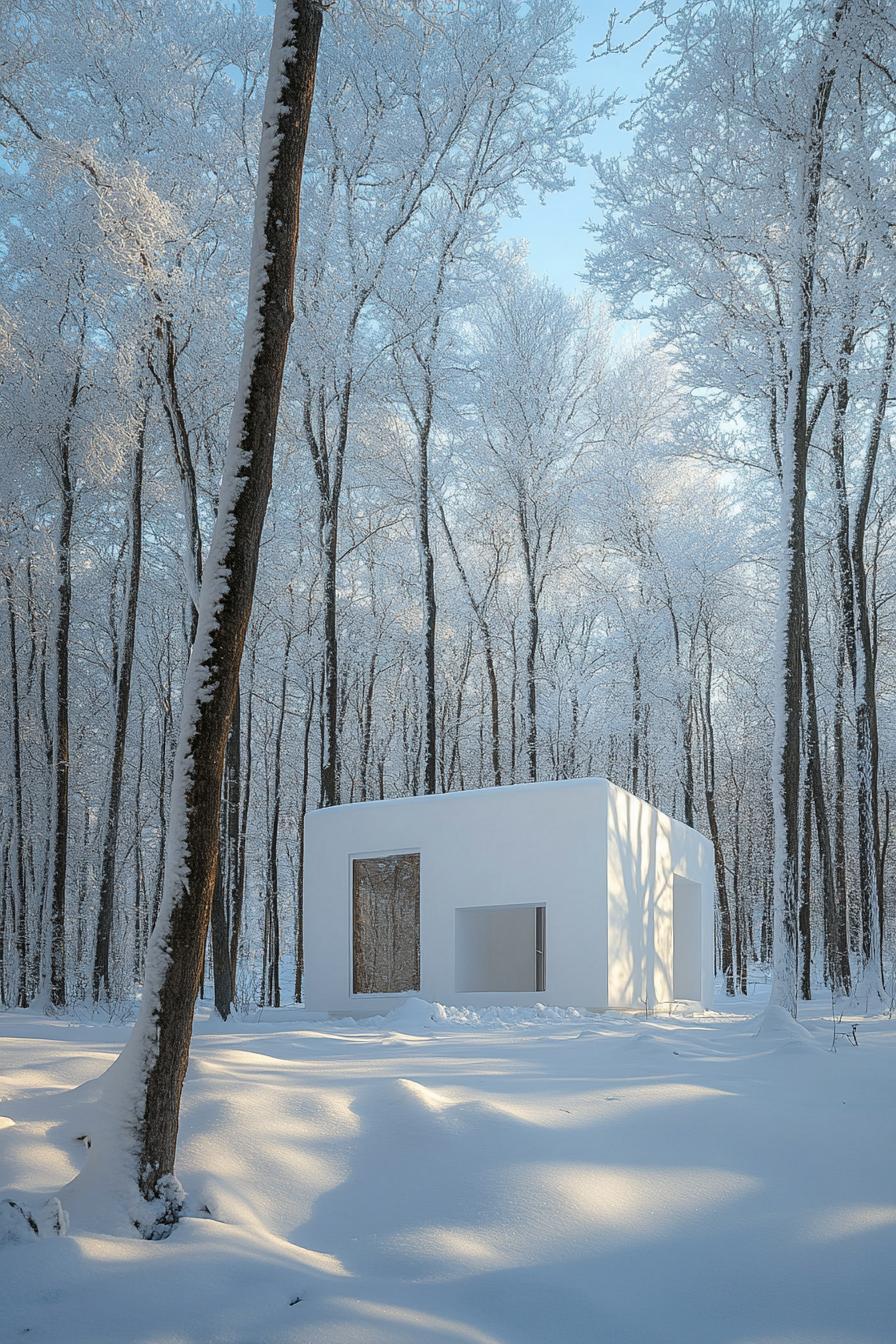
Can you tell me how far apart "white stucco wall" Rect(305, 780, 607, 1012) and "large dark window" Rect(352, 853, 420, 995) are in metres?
0.11

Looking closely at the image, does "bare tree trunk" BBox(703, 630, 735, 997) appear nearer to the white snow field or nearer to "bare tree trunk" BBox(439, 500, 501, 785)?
"bare tree trunk" BBox(439, 500, 501, 785)

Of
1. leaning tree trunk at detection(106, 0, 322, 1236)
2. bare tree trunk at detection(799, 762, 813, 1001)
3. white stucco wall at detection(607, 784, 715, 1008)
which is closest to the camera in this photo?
leaning tree trunk at detection(106, 0, 322, 1236)

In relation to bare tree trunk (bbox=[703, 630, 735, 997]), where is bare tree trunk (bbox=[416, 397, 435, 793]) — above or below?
above

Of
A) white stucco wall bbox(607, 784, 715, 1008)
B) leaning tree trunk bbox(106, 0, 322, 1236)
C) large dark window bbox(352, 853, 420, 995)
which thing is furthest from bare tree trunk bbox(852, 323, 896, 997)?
leaning tree trunk bbox(106, 0, 322, 1236)

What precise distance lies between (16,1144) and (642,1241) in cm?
194

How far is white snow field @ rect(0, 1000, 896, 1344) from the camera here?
2.46 m

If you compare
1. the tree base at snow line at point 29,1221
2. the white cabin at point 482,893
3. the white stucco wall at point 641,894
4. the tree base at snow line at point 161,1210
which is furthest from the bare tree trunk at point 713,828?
the tree base at snow line at point 29,1221

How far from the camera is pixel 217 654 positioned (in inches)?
134

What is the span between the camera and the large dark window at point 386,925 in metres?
11.9

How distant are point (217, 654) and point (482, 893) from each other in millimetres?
8509

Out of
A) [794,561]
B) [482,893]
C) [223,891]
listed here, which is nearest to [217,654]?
[794,561]

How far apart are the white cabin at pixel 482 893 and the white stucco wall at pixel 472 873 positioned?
0.5 inches

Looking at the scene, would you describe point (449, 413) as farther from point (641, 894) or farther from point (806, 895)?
point (806, 895)

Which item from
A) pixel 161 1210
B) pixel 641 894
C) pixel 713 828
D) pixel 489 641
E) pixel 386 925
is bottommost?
pixel 386 925
